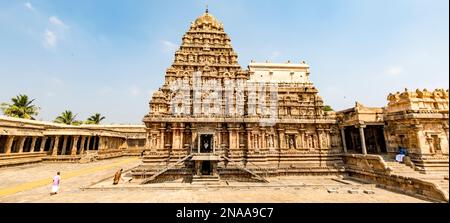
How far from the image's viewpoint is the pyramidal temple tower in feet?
64.4

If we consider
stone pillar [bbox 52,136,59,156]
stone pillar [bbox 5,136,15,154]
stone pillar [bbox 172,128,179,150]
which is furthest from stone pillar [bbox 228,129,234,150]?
stone pillar [bbox 5,136,15,154]

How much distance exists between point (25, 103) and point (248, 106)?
147 feet

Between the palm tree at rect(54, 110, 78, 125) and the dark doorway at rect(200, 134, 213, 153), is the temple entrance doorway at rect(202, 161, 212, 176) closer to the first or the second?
the dark doorway at rect(200, 134, 213, 153)

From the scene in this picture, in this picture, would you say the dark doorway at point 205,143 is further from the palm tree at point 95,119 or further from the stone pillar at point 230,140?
the palm tree at point 95,119

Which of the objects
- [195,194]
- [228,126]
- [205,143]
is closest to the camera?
[195,194]

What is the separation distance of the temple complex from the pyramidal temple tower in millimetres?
108

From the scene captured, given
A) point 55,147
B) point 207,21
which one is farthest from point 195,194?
point 55,147

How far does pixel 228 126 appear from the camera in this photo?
21.4m

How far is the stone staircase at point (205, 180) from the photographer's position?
16.8 metres

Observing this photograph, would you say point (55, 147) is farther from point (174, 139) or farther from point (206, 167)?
point (206, 167)

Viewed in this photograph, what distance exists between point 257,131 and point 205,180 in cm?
794
